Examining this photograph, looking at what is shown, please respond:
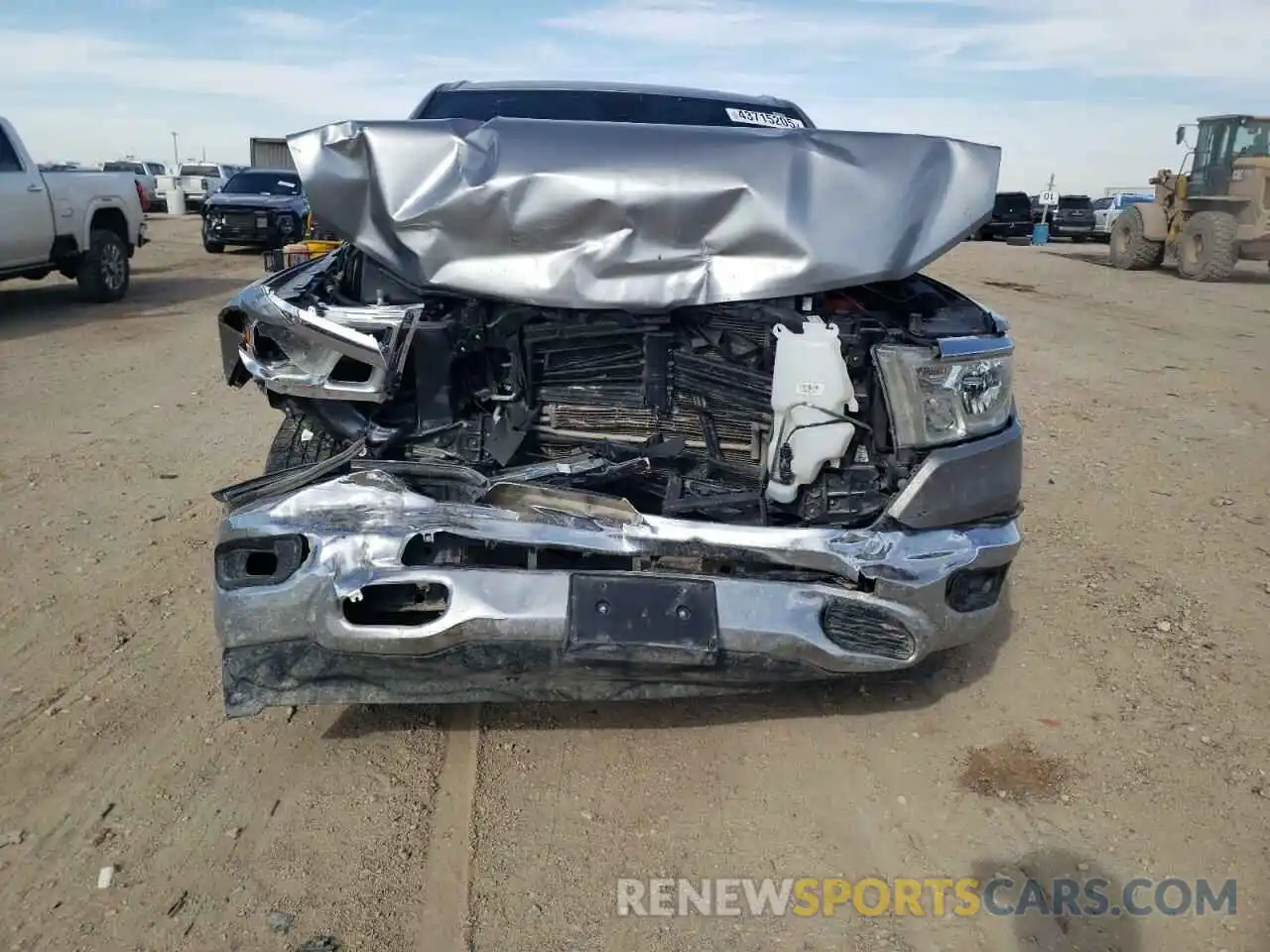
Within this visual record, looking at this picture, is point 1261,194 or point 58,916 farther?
point 1261,194

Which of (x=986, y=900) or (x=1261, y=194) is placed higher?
(x=1261, y=194)

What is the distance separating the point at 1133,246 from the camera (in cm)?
1812

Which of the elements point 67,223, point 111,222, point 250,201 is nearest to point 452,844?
point 67,223

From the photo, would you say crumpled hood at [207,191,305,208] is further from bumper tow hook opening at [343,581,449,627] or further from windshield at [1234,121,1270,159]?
bumper tow hook opening at [343,581,449,627]

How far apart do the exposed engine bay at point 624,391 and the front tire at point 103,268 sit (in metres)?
9.68

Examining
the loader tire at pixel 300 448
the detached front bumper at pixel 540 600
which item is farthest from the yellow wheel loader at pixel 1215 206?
the loader tire at pixel 300 448

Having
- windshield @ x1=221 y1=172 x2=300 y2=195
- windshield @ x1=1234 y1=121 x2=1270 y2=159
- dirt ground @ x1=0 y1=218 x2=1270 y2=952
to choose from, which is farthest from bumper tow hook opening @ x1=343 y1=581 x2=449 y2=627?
windshield @ x1=221 y1=172 x2=300 y2=195

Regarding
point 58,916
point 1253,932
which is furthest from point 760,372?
point 58,916

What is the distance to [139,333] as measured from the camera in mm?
9930

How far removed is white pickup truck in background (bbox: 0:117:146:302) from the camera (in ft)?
32.2

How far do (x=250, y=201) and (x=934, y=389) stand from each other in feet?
59.0

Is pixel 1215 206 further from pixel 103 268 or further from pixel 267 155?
pixel 267 155

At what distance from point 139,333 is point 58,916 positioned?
29.3ft

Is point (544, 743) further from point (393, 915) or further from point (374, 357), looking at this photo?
point (374, 357)
